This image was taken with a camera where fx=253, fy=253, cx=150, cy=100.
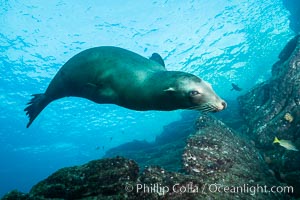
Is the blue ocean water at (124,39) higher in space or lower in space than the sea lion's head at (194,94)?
higher

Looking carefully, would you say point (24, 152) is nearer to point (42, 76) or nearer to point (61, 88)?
point (42, 76)

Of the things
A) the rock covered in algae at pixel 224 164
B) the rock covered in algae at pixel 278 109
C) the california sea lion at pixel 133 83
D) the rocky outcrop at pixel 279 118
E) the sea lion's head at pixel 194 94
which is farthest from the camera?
the rock covered in algae at pixel 278 109

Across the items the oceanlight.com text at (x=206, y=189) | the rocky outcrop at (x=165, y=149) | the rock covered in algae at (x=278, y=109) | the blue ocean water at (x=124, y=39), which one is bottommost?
the rocky outcrop at (x=165, y=149)

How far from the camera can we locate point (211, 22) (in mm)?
18797

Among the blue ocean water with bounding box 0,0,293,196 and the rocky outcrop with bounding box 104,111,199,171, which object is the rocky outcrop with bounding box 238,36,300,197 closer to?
the rocky outcrop with bounding box 104,111,199,171

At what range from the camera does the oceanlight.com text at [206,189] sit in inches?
117

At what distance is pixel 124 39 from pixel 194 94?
49.7 ft

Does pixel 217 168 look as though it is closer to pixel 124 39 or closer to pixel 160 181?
pixel 160 181

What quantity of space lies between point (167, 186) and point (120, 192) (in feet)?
2.01

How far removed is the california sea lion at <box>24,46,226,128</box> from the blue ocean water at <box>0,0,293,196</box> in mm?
10890

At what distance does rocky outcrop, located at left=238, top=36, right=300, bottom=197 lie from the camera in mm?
5578

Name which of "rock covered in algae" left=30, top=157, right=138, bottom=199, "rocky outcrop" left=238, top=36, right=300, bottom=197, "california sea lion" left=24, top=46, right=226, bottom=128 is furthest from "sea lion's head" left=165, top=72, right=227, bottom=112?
"rocky outcrop" left=238, top=36, right=300, bottom=197

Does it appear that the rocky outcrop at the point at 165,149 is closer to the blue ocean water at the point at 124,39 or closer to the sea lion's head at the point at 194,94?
the sea lion's head at the point at 194,94

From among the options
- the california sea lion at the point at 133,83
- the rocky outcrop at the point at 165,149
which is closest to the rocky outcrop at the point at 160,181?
the california sea lion at the point at 133,83
